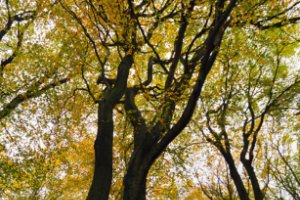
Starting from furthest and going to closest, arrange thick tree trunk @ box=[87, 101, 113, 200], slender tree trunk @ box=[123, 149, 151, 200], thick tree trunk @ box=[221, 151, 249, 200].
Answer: thick tree trunk @ box=[221, 151, 249, 200]
thick tree trunk @ box=[87, 101, 113, 200]
slender tree trunk @ box=[123, 149, 151, 200]

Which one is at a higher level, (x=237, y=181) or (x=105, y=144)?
(x=105, y=144)

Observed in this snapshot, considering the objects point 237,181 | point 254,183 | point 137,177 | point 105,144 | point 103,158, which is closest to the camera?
point 137,177

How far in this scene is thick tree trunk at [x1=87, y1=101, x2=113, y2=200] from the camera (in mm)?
6962

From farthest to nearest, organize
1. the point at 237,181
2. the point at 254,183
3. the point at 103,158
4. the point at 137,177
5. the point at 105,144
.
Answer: the point at 237,181, the point at 254,183, the point at 105,144, the point at 103,158, the point at 137,177

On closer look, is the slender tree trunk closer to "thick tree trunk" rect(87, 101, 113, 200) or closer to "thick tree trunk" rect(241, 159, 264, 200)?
"thick tree trunk" rect(87, 101, 113, 200)

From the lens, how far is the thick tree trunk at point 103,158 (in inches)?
A: 274

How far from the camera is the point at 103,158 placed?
7.28 meters

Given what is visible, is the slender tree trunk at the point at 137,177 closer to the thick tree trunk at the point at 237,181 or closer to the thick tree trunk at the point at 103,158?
the thick tree trunk at the point at 103,158

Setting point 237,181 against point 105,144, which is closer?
point 105,144

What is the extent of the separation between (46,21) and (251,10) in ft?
27.3

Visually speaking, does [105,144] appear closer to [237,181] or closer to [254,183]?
[237,181]

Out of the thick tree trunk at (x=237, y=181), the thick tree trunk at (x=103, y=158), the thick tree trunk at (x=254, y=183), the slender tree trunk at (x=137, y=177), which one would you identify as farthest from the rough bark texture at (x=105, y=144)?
the thick tree trunk at (x=254, y=183)

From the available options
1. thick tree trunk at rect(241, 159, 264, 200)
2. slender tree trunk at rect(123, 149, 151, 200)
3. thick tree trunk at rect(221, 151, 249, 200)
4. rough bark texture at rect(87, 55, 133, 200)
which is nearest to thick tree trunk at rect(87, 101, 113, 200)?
rough bark texture at rect(87, 55, 133, 200)

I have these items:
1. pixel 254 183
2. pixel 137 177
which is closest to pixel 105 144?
pixel 137 177
